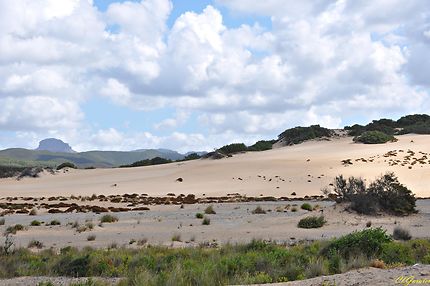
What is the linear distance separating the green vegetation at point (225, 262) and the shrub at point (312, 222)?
23.4ft

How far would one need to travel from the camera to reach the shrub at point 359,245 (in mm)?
13297

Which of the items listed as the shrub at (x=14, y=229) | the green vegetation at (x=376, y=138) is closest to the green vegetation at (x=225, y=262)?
the shrub at (x=14, y=229)

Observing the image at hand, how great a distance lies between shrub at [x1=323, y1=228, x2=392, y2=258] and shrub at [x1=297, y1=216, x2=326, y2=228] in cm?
830

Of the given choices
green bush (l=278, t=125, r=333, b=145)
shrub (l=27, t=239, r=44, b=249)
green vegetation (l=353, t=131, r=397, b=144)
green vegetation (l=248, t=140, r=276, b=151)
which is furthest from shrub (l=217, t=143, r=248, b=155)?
shrub (l=27, t=239, r=44, b=249)

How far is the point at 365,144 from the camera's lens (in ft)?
253

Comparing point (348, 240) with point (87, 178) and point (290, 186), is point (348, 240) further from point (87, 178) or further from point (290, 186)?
point (87, 178)

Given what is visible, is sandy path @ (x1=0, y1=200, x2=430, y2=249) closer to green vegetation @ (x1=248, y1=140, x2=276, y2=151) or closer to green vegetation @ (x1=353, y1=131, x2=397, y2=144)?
green vegetation @ (x1=353, y1=131, x2=397, y2=144)

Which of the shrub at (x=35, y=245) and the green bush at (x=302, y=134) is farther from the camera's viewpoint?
the green bush at (x=302, y=134)

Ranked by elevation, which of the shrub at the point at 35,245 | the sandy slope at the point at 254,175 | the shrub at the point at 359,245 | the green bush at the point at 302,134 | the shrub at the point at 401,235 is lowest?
the shrub at the point at 401,235

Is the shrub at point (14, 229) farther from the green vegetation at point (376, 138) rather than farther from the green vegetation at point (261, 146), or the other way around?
the green vegetation at point (261, 146)

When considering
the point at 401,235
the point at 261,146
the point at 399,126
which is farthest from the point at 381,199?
the point at 399,126

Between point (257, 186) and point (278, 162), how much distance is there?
13.8 meters

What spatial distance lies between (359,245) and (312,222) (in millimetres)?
9083

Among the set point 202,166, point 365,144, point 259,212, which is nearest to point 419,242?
point 259,212
